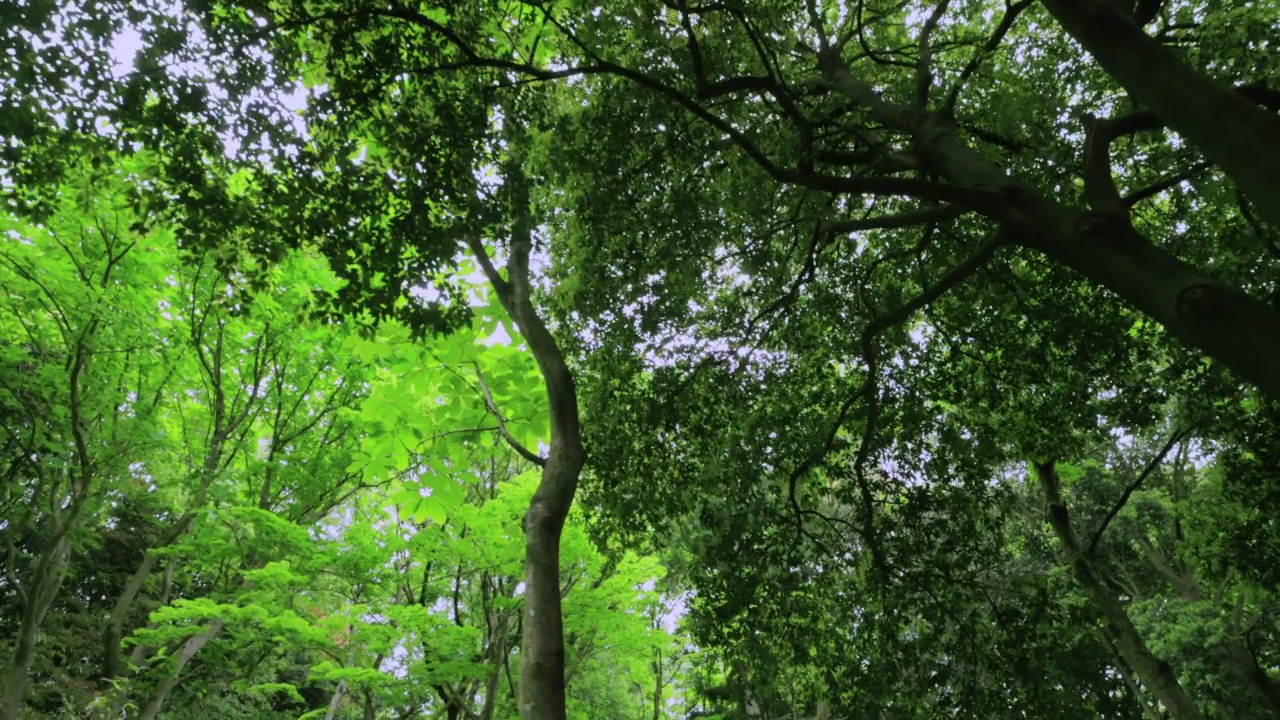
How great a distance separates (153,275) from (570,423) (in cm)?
805

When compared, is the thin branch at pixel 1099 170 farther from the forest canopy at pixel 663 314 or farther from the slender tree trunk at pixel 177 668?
the slender tree trunk at pixel 177 668

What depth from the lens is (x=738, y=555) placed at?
6312 millimetres

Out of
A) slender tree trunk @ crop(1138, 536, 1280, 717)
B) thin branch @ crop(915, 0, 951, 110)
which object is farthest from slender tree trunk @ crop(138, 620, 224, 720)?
slender tree trunk @ crop(1138, 536, 1280, 717)

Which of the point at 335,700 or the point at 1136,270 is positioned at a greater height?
the point at 335,700

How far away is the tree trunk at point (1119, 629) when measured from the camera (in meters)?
7.00

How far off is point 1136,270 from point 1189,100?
0.68 m

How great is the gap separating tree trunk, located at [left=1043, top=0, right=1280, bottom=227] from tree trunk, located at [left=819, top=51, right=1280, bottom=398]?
1.11 feet

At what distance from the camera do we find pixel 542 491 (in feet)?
13.8

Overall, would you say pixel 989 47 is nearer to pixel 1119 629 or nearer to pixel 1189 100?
pixel 1189 100

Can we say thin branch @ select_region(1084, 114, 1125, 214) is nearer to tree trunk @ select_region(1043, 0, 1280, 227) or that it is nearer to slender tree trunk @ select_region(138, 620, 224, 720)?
tree trunk @ select_region(1043, 0, 1280, 227)

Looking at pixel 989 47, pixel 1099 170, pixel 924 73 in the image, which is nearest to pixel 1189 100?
pixel 1099 170

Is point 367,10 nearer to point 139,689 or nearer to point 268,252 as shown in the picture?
point 268,252

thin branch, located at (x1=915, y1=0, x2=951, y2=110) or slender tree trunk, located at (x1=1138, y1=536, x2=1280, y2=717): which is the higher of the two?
thin branch, located at (x1=915, y1=0, x2=951, y2=110)

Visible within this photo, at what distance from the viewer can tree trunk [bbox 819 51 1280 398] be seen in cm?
244
